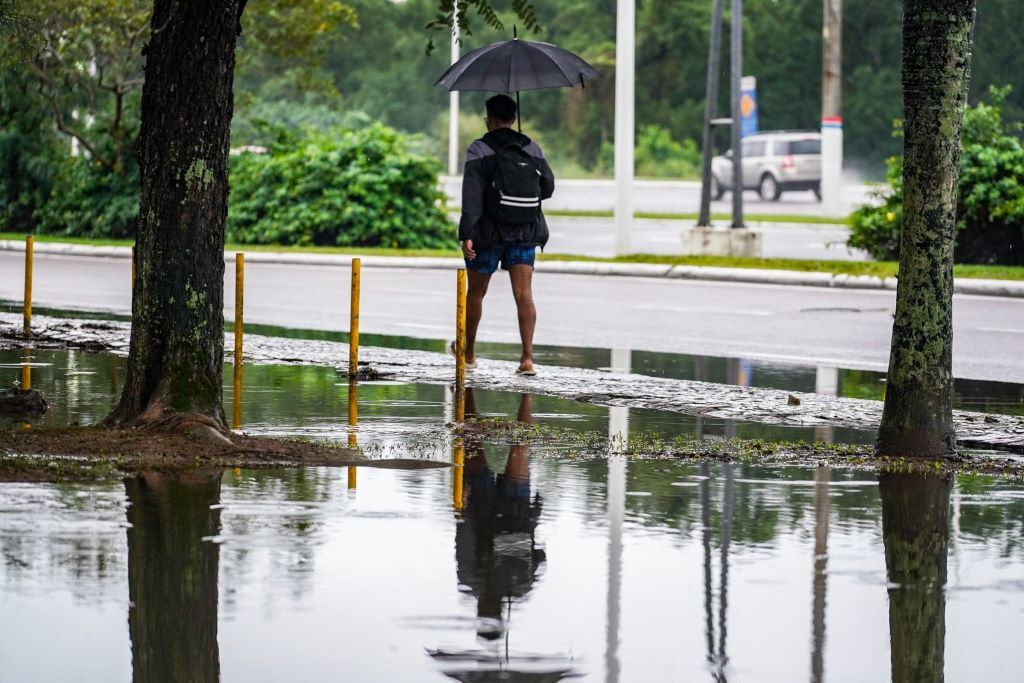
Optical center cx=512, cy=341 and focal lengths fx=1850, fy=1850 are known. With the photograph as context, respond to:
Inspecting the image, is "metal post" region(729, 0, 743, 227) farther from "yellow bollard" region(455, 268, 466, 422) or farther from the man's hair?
"yellow bollard" region(455, 268, 466, 422)

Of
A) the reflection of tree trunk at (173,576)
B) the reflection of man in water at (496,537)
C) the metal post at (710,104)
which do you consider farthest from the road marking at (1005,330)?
the reflection of tree trunk at (173,576)

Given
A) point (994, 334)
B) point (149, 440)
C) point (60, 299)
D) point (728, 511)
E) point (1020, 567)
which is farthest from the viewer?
point (60, 299)

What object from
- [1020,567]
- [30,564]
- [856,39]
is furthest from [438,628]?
[856,39]

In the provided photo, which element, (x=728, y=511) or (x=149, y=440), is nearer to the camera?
(x=728, y=511)

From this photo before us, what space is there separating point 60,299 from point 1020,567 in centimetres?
1615

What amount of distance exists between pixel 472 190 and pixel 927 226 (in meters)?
4.23

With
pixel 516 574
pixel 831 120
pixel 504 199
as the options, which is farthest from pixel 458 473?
pixel 831 120

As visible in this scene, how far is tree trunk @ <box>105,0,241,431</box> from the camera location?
30.4 ft

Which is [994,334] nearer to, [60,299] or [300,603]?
[60,299]

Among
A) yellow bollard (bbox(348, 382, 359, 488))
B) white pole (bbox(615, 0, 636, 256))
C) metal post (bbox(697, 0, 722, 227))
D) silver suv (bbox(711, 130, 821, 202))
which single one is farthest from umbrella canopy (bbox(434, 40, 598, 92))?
silver suv (bbox(711, 130, 821, 202))

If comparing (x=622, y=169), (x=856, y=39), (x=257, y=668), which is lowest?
(x=257, y=668)

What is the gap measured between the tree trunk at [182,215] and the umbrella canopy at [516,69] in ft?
14.3

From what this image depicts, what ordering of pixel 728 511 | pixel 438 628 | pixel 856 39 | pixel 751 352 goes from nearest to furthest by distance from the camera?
pixel 438 628 < pixel 728 511 < pixel 751 352 < pixel 856 39

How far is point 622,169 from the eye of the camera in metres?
27.2
